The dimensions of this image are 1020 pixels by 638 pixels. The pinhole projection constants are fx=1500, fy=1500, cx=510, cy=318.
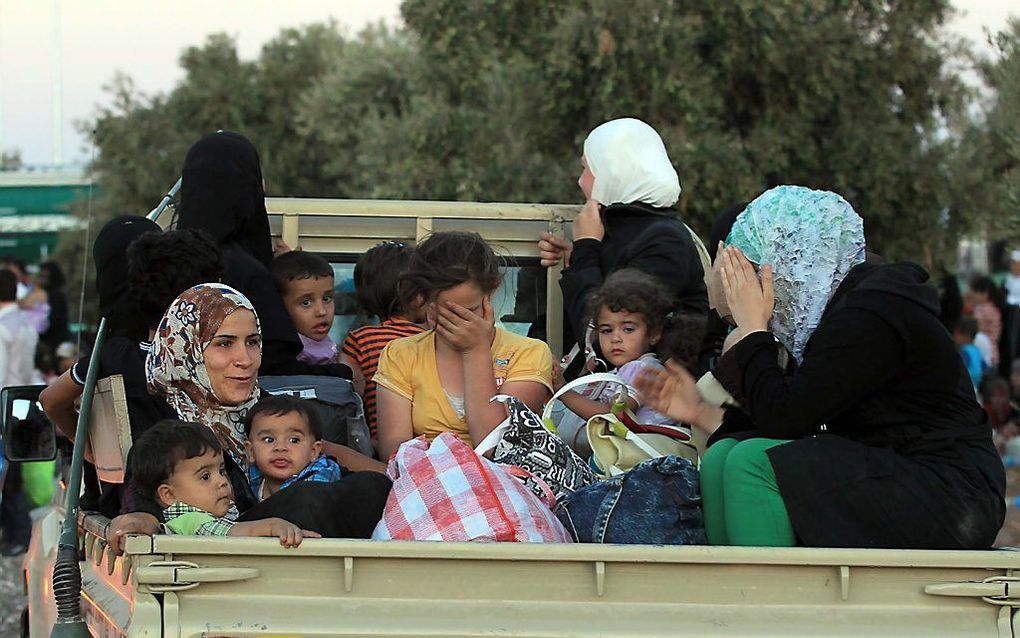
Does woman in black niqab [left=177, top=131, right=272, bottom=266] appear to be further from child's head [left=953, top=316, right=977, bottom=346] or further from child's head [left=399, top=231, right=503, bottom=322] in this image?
child's head [left=953, top=316, right=977, bottom=346]

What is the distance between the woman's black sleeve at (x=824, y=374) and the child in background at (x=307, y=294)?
1994 millimetres

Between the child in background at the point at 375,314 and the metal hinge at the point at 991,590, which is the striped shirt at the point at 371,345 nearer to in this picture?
the child in background at the point at 375,314

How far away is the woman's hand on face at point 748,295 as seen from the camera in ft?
12.6

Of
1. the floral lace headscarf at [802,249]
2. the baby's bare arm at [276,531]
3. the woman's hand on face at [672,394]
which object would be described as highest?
the floral lace headscarf at [802,249]

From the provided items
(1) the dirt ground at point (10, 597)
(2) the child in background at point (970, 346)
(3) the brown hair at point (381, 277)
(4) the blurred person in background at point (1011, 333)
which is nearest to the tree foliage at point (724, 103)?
(4) the blurred person in background at point (1011, 333)

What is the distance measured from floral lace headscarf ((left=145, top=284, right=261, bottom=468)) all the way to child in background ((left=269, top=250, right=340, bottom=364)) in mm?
991

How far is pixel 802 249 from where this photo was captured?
3844 millimetres

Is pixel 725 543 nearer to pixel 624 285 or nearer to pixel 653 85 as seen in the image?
pixel 624 285

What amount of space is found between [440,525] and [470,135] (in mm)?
15776

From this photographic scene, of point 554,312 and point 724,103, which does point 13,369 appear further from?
point 724,103

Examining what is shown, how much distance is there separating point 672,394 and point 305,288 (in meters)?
1.71

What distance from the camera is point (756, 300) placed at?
3.86 metres

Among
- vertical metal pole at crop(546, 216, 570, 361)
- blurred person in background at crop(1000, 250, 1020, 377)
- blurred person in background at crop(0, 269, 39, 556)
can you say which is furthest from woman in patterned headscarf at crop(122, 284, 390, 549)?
blurred person in background at crop(1000, 250, 1020, 377)

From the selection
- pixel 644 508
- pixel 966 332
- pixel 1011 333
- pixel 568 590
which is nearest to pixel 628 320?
pixel 644 508
